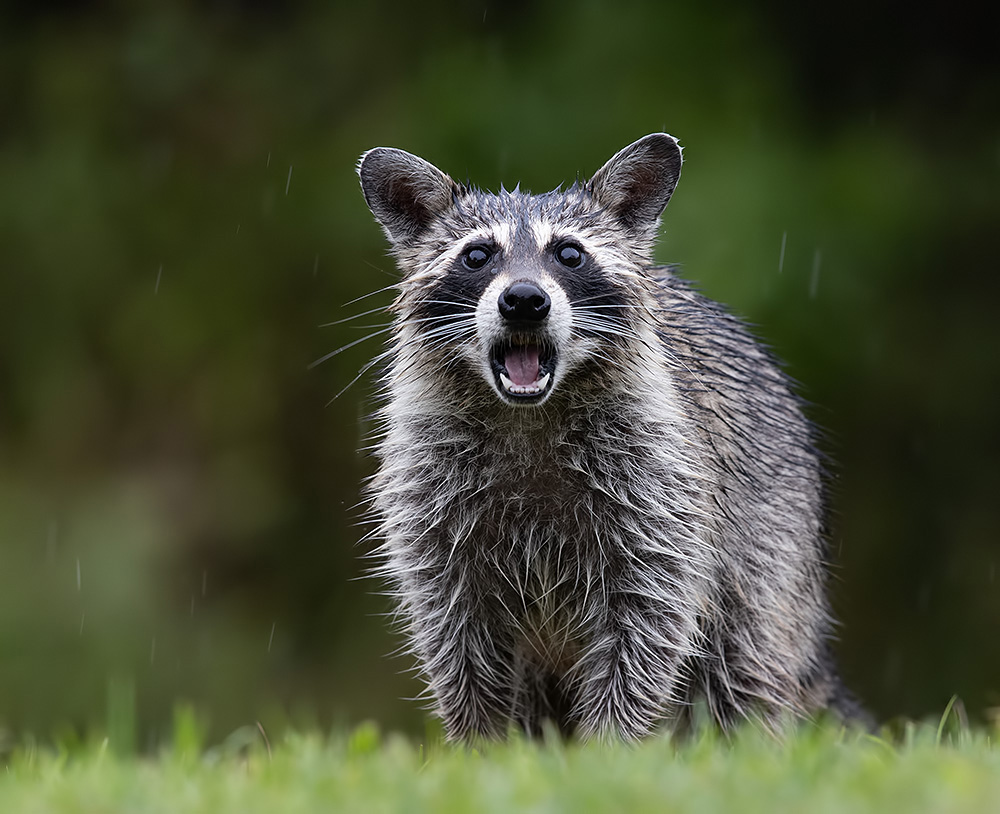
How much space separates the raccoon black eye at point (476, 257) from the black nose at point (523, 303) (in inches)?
15.8

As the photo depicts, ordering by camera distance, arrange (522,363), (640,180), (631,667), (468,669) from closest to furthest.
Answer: (522,363) < (631,667) < (468,669) < (640,180)

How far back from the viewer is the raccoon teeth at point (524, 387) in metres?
5.11

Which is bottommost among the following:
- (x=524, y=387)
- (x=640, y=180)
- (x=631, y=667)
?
(x=631, y=667)

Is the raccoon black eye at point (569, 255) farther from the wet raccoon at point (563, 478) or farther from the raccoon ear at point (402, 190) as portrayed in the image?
the raccoon ear at point (402, 190)

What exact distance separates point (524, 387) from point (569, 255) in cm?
66

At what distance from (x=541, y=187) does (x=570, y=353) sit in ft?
17.1

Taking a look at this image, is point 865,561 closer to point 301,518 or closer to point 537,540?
point 301,518

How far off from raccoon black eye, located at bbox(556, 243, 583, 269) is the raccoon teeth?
1.75 ft

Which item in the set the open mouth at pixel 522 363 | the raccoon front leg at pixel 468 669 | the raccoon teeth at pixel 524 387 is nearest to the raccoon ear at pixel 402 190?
the open mouth at pixel 522 363

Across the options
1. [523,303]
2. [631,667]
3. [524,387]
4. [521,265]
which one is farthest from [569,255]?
[631,667]

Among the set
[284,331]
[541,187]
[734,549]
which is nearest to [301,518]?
[284,331]

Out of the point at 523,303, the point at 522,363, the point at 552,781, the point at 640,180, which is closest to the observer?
the point at 552,781

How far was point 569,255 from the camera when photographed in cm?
548

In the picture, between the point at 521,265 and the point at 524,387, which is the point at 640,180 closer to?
the point at 521,265
